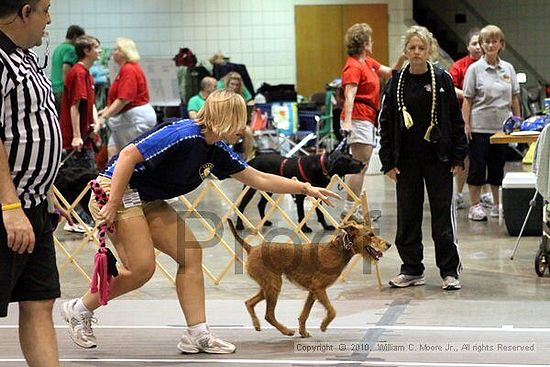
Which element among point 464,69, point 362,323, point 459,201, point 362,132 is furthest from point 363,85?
point 362,323

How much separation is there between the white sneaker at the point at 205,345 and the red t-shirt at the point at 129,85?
4017 millimetres

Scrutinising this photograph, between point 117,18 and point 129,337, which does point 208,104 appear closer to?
point 129,337

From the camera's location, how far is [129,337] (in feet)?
14.3

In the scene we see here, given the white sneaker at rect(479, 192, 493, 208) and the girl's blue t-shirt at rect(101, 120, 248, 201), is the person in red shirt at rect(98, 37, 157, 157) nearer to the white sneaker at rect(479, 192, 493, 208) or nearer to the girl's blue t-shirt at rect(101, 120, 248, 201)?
the white sneaker at rect(479, 192, 493, 208)

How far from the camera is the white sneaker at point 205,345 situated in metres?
4.04

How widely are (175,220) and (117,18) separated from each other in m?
10.6

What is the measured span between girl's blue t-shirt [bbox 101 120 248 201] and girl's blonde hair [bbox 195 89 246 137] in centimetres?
6

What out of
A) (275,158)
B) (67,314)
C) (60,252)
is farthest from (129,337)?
(275,158)

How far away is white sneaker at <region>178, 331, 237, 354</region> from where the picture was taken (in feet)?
13.3

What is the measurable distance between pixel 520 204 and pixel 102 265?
12.4 feet

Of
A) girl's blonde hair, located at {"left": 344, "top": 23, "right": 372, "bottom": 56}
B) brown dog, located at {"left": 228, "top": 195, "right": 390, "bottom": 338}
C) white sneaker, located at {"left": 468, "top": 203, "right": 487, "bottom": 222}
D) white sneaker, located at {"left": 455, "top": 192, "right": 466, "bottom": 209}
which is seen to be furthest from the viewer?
white sneaker, located at {"left": 455, "top": 192, "right": 466, "bottom": 209}

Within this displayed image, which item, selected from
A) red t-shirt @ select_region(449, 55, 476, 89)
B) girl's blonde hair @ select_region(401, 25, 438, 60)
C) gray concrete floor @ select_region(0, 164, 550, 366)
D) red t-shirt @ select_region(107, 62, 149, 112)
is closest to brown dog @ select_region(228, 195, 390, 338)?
gray concrete floor @ select_region(0, 164, 550, 366)

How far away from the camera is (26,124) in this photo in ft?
9.42

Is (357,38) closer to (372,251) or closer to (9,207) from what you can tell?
(372,251)
